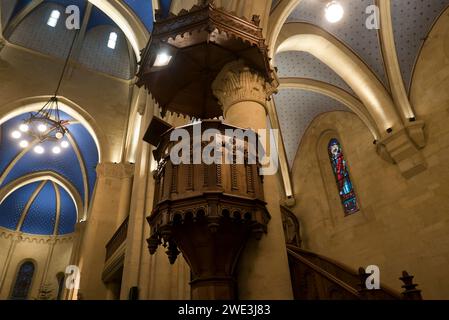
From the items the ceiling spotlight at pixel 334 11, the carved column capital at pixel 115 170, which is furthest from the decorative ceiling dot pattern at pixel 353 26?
the carved column capital at pixel 115 170

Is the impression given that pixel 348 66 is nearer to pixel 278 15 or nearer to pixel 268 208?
pixel 278 15

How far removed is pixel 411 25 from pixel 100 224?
34.2 feet

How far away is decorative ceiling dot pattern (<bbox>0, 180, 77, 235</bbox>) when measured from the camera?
735 inches

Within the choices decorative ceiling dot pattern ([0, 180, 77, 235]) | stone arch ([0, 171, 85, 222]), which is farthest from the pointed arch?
decorative ceiling dot pattern ([0, 180, 77, 235])

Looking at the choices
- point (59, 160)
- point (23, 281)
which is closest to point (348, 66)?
point (59, 160)

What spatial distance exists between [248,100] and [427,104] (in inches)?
236

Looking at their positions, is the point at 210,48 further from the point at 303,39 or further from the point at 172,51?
the point at 303,39

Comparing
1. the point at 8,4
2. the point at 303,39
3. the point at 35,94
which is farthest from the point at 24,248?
the point at 303,39

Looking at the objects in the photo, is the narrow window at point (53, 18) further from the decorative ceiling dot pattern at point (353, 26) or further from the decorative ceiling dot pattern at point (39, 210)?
the decorative ceiling dot pattern at point (353, 26)

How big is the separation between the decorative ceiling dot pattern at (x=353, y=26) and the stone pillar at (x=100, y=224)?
766 centimetres

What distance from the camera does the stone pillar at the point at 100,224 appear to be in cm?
934

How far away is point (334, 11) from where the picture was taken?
7945 millimetres

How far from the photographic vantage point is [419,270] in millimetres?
7355

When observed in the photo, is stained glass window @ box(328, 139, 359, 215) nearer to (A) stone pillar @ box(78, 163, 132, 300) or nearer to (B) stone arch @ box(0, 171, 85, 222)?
(A) stone pillar @ box(78, 163, 132, 300)
